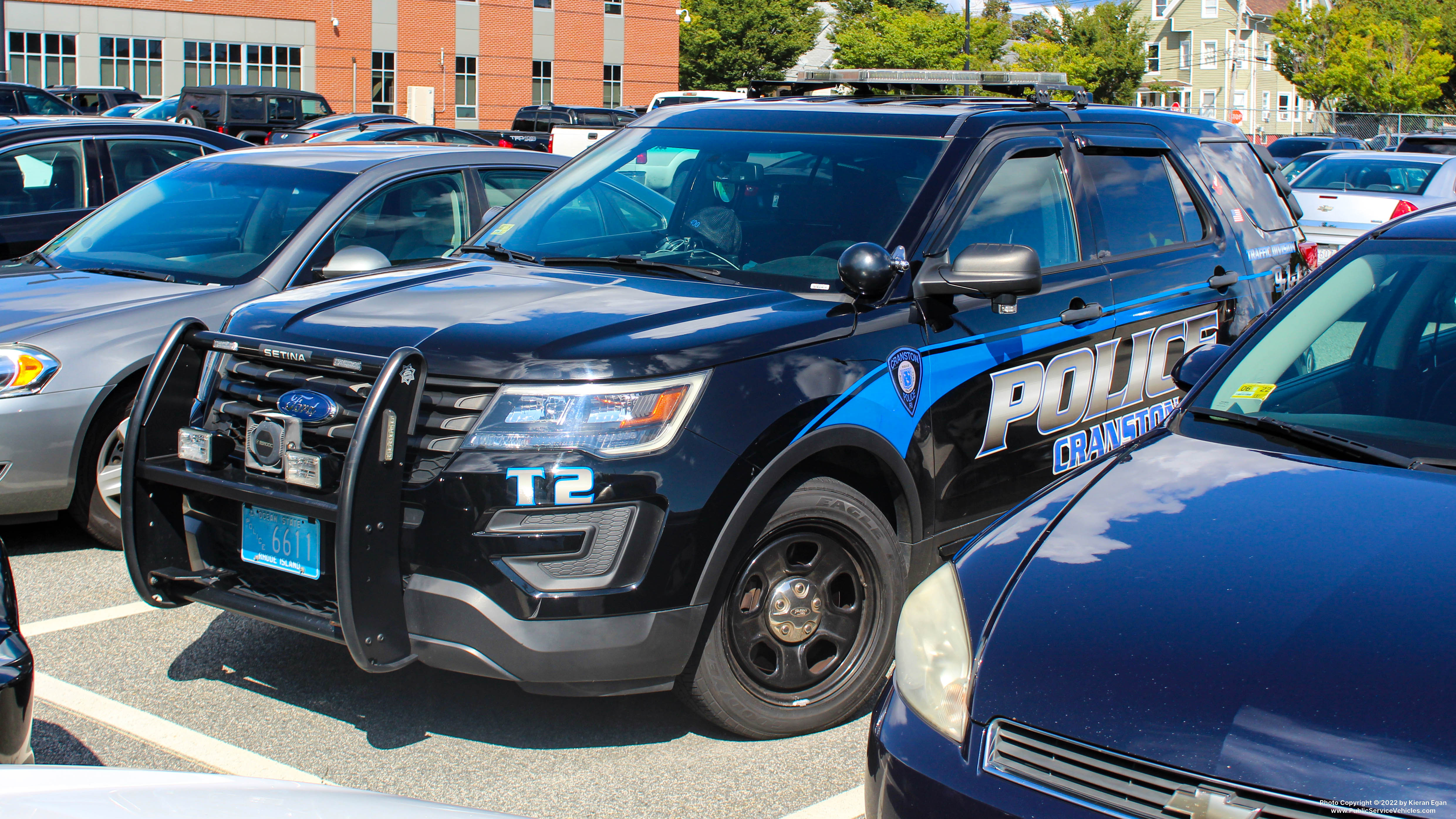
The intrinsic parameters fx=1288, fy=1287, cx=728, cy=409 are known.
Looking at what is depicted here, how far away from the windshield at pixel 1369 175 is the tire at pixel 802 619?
1302 centimetres

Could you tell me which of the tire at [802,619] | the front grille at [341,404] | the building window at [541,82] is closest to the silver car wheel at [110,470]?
the front grille at [341,404]

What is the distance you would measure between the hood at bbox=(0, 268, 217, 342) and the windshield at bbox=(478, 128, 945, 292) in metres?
1.73

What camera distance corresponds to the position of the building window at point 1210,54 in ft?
233

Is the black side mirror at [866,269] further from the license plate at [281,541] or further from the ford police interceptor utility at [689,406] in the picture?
the license plate at [281,541]

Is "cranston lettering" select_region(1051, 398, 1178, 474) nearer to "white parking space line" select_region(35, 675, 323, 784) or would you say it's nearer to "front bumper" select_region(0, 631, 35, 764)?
"white parking space line" select_region(35, 675, 323, 784)

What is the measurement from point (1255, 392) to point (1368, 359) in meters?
0.33

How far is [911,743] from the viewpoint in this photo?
2.39m

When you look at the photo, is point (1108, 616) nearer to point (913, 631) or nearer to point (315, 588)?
point (913, 631)

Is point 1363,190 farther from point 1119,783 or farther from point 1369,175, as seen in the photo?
point 1119,783

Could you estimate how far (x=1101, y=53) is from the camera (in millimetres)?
63656

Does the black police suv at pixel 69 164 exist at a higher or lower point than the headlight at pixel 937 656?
higher

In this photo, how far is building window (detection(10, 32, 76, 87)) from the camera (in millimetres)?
45562

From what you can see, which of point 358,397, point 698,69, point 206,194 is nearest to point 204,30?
point 698,69

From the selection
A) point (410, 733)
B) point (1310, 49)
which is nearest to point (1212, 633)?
point (410, 733)
